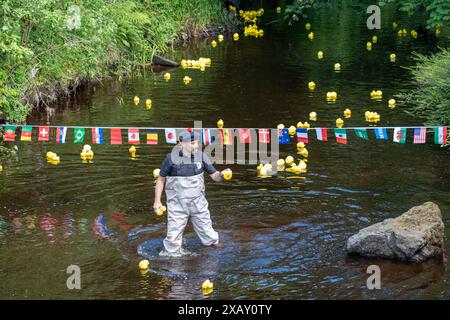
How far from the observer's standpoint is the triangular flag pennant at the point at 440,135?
51.5ft

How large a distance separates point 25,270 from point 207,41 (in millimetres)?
20375

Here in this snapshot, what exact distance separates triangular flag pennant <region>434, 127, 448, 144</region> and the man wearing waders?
19.5ft

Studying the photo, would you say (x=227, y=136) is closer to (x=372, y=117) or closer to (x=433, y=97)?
(x=372, y=117)

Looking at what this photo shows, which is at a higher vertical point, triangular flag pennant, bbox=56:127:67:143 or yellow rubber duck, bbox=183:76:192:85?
yellow rubber duck, bbox=183:76:192:85

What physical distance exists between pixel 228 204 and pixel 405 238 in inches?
136

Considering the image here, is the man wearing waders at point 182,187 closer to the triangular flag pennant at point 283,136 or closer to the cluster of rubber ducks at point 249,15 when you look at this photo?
the triangular flag pennant at point 283,136

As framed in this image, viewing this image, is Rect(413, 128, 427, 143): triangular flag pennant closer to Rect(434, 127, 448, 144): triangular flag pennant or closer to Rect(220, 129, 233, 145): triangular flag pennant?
Rect(434, 127, 448, 144): triangular flag pennant

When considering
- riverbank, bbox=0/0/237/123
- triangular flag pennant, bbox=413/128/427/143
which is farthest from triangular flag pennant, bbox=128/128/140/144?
triangular flag pennant, bbox=413/128/427/143

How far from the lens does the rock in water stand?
36.0 feet

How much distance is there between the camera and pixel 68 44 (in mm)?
18828

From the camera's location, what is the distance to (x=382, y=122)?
19.0m

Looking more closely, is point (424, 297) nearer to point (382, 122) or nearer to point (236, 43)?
point (382, 122)

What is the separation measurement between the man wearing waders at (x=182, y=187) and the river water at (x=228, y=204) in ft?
1.27
